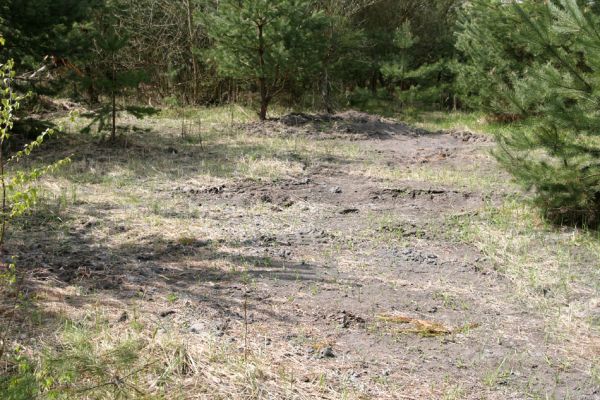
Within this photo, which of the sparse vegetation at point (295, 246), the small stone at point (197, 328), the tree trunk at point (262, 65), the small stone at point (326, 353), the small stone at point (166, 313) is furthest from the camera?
the tree trunk at point (262, 65)

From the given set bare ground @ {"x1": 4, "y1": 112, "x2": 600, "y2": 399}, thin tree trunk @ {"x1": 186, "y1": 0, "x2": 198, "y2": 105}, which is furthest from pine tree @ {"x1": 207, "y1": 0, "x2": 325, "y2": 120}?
bare ground @ {"x1": 4, "y1": 112, "x2": 600, "y2": 399}

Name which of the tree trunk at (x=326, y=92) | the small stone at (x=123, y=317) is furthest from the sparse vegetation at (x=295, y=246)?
the tree trunk at (x=326, y=92)

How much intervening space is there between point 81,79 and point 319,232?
486 cm

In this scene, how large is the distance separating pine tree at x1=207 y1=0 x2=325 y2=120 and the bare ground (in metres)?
3.85

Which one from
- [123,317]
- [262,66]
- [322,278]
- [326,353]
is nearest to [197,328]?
[123,317]

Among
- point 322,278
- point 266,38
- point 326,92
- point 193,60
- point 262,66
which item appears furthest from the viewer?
point 193,60

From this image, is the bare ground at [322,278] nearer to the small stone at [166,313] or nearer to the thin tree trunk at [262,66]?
the small stone at [166,313]

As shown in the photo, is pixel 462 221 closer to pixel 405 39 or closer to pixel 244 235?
pixel 244 235

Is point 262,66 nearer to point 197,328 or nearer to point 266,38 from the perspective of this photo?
point 266,38

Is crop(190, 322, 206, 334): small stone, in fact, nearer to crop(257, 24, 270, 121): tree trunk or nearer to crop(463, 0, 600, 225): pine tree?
crop(463, 0, 600, 225): pine tree

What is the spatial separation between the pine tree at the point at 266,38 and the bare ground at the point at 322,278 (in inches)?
152

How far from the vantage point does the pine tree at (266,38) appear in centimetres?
1105

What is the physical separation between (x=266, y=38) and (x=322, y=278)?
25.8 feet

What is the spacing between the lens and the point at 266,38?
11.4 meters
